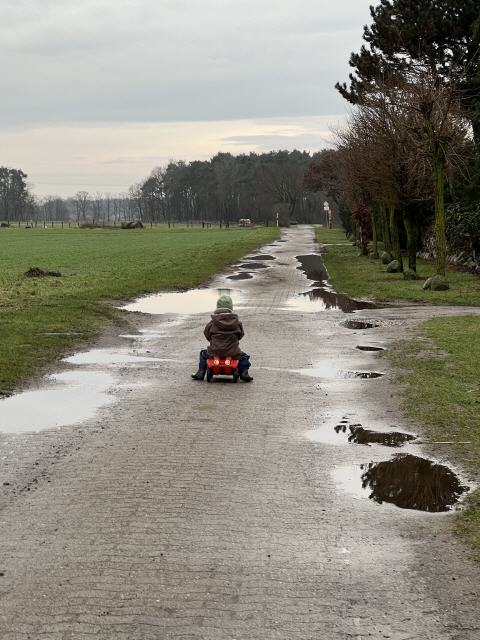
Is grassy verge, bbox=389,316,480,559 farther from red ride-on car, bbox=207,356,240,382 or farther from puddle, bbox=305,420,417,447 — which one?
red ride-on car, bbox=207,356,240,382

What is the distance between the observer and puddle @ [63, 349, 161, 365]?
14.9 m

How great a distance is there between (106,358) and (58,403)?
388 centimetres

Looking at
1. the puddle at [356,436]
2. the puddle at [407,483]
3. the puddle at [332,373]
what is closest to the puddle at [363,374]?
the puddle at [332,373]

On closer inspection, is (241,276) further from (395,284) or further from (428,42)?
(428,42)

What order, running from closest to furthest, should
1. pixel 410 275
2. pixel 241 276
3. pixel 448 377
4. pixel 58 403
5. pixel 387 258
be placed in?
pixel 58 403 < pixel 448 377 < pixel 410 275 < pixel 241 276 < pixel 387 258

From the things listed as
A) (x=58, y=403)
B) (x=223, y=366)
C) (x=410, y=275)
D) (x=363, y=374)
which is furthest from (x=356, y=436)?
(x=410, y=275)

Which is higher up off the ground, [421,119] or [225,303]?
[421,119]

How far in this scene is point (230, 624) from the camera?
4.89 m

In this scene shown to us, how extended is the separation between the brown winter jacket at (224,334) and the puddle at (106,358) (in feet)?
8.12

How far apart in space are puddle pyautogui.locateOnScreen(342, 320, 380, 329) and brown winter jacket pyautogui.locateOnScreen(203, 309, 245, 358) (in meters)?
7.34

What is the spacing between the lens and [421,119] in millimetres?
31344

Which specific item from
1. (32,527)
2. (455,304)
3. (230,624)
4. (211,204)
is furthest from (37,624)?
(211,204)

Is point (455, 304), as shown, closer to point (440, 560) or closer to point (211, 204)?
point (440, 560)

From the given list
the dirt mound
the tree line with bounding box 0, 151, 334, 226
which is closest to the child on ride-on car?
the dirt mound
